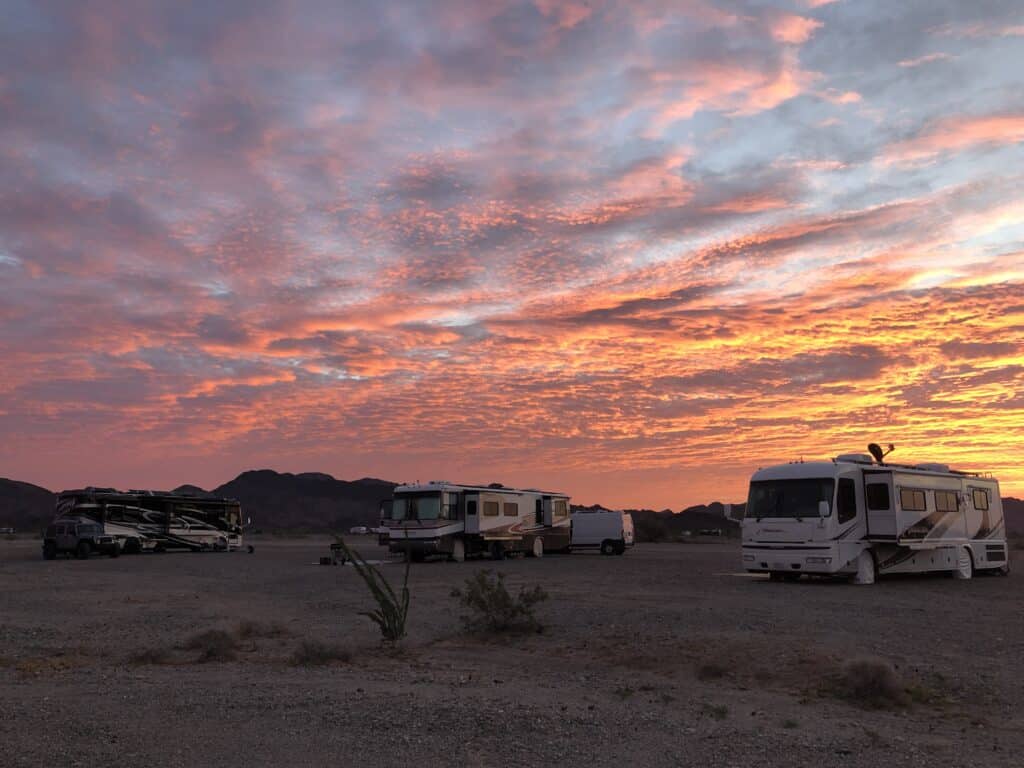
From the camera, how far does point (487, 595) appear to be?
14445 mm

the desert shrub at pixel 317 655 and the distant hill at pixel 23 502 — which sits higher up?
the distant hill at pixel 23 502

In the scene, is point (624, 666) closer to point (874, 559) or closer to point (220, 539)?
point (874, 559)

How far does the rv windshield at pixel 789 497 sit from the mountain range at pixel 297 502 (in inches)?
4436

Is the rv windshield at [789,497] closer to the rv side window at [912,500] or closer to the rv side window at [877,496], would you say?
the rv side window at [877,496]

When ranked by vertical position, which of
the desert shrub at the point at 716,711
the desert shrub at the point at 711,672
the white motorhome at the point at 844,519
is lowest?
the desert shrub at the point at 716,711

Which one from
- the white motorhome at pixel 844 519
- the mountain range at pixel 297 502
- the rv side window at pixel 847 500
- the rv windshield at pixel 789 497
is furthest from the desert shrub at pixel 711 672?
the mountain range at pixel 297 502

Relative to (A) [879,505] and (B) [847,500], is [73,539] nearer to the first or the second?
(B) [847,500]

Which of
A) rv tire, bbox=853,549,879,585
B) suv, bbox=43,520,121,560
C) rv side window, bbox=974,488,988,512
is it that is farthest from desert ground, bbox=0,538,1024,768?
suv, bbox=43,520,121,560

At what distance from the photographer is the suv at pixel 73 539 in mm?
38719

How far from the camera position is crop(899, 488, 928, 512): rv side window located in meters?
23.5

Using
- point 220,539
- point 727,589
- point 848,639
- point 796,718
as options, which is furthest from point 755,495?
point 220,539

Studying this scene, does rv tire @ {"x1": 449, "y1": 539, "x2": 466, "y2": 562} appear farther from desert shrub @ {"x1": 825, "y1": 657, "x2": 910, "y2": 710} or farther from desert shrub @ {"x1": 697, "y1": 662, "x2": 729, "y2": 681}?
desert shrub @ {"x1": 825, "y1": 657, "x2": 910, "y2": 710}

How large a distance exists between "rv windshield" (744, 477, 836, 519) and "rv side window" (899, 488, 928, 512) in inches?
88.6

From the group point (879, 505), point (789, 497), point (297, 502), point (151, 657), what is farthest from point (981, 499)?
point (297, 502)
